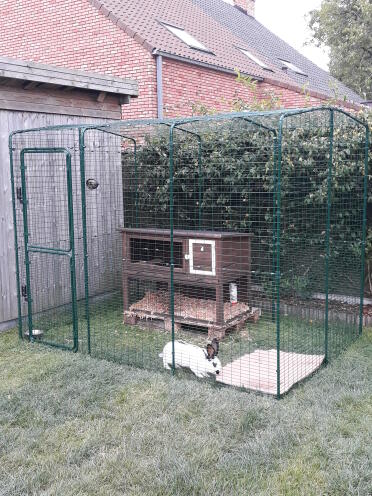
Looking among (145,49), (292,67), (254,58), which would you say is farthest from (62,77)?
(292,67)

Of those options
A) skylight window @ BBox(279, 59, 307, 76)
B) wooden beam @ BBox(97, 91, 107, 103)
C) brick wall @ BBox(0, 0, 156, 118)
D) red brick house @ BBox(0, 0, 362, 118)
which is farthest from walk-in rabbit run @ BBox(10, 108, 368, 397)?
skylight window @ BBox(279, 59, 307, 76)

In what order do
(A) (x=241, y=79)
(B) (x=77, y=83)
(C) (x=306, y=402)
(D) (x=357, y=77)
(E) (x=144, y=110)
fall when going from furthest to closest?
1. (D) (x=357, y=77)
2. (E) (x=144, y=110)
3. (A) (x=241, y=79)
4. (B) (x=77, y=83)
5. (C) (x=306, y=402)

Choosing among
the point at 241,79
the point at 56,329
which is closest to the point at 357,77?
the point at 241,79

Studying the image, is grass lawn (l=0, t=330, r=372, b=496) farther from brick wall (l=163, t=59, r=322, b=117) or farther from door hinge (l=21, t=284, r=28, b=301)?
brick wall (l=163, t=59, r=322, b=117)

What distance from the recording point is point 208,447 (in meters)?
3.48

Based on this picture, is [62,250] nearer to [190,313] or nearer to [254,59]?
[190,313]

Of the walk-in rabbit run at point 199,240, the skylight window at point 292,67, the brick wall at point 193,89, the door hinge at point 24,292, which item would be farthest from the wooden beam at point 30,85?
the skylight window at point 292,67

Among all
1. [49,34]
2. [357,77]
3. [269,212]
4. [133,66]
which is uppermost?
[357,77]

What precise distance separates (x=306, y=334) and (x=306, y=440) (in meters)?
2.46

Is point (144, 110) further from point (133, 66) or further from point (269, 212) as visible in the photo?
point (269, 212)

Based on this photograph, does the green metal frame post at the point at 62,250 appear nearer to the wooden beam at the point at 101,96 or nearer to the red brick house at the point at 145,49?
the wooden beam at the point at 101,96

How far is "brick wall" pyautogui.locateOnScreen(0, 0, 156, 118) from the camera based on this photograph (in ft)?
33.8

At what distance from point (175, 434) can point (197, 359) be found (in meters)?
1.14

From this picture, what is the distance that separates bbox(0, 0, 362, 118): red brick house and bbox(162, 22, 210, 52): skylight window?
33mm
